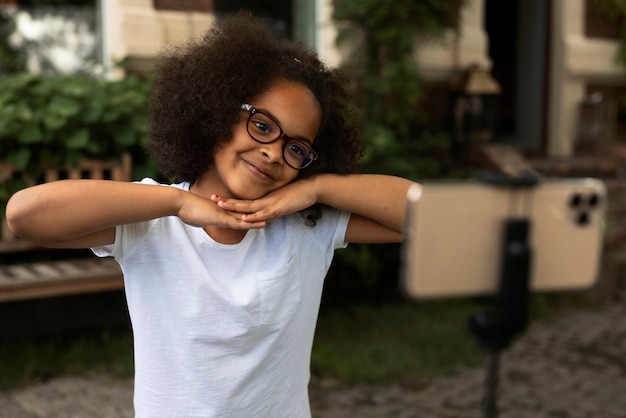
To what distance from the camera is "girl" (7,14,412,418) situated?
5.04 feet

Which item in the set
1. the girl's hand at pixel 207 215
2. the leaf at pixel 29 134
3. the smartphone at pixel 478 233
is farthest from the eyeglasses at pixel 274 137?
the leaf at pixel 29 134

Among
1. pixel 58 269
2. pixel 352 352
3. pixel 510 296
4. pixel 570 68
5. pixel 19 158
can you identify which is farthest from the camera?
pixel 570 68

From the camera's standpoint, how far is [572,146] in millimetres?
7953

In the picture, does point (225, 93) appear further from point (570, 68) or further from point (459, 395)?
point (570, 68)

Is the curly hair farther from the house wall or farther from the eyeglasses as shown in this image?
the house wall

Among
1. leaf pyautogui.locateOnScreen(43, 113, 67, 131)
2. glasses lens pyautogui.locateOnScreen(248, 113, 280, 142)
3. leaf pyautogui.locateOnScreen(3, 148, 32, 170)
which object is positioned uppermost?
glasses lens pyautogui.locateOnScreen(248, 113, 280, 142)

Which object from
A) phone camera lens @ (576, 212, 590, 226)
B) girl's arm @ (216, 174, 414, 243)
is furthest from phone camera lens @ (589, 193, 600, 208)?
girl's arm @ (216, 174, 414, 243)

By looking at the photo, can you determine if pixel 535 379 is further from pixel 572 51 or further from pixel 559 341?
pixel 572 51

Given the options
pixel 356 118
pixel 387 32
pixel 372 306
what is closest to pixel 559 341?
pixel 372 306

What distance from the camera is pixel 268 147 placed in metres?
1.61

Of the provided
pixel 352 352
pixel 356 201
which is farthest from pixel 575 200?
pixel 352 352

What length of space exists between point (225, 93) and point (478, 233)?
2.69ft

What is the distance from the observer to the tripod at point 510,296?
105 centimetres

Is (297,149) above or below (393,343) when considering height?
above
